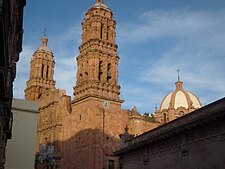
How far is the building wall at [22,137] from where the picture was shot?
78.7 ft

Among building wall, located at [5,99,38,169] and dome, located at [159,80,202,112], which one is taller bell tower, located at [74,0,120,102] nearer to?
building wall, located at [5,99,38,169]

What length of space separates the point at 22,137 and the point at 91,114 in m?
10.7

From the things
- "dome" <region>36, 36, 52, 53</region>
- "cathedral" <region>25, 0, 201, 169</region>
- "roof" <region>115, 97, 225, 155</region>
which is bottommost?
"roof" <region>115, 97, 225, 155</region>

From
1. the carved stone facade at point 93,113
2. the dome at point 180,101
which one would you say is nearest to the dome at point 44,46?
the carved stone facade at point 93,113

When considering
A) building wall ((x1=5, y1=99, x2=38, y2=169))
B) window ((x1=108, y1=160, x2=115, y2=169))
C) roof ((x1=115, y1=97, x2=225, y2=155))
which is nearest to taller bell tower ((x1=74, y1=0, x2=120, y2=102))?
window ((x1=108, y1=160, x2=115, y2=169))

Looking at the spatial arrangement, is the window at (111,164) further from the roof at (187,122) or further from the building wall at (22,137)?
the building wall at (22,137)

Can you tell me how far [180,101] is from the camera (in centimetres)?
5431

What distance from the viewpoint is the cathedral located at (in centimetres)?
3403

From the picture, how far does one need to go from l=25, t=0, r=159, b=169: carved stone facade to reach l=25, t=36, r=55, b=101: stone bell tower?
7.64m

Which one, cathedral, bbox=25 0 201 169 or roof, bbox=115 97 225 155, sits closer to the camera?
roof, bbox=115 97 225 155

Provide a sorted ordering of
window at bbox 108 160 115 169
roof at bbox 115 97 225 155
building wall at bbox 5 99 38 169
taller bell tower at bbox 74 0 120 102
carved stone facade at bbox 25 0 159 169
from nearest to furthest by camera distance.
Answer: roof at bbox 115 97 225 155 < building wall at bbox 5 99 38 169 < window at bbox 108 160 115 169 < carved stone facade at bbox 25 0 159 169 < taller bell tower at bbox 74 0 120 102

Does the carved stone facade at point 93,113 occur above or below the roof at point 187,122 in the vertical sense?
above

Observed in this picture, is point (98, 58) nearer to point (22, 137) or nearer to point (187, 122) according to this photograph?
point (22, 137)

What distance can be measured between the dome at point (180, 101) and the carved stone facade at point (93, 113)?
1402cm
